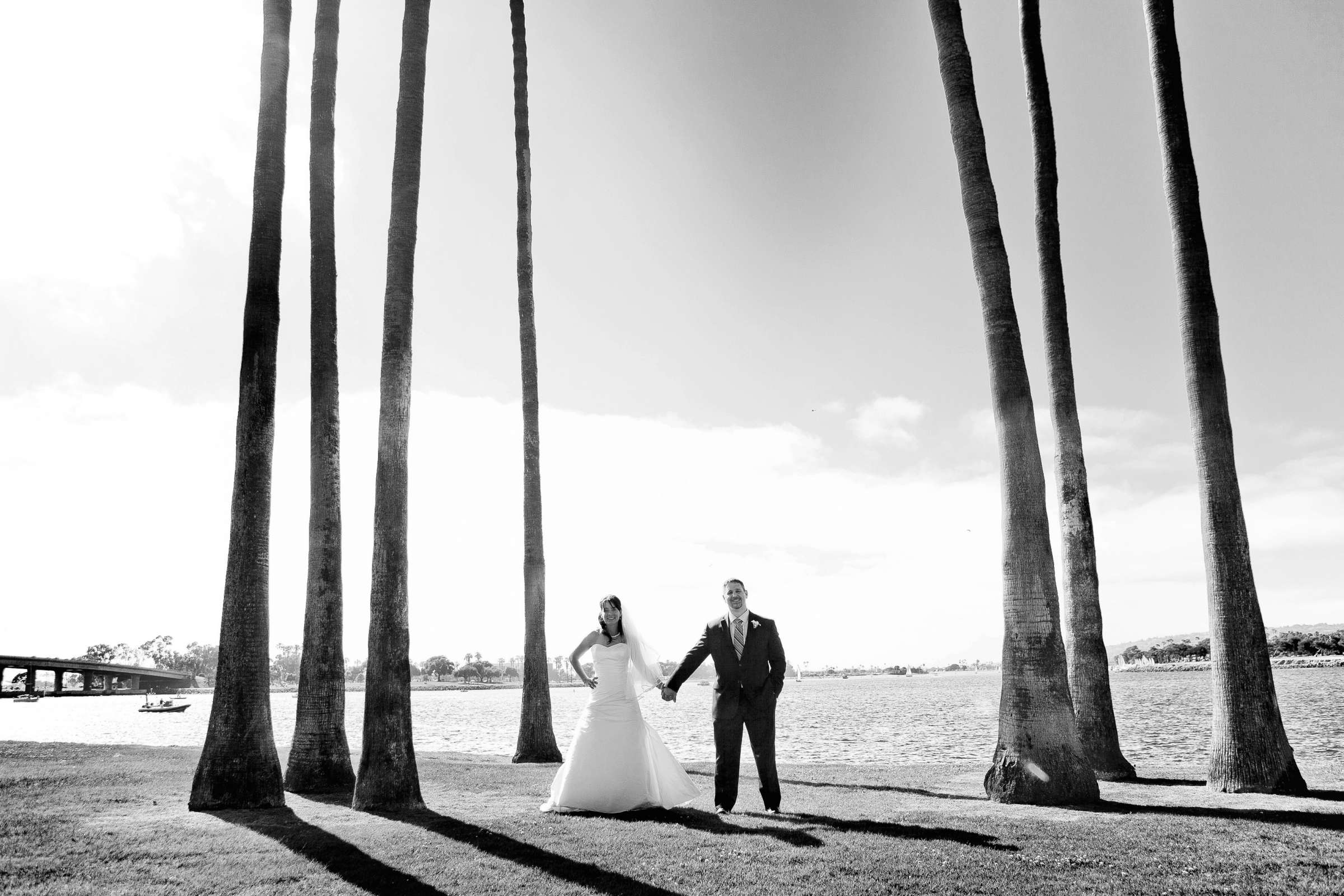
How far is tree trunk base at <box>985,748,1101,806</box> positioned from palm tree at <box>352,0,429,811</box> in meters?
7.72

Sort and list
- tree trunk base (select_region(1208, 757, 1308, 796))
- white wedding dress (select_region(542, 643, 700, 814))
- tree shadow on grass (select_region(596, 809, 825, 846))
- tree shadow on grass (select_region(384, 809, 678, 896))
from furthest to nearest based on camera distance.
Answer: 1. tree trunk base (select_region(1208, 757, 1308, 796))
2. white wedding dress (select_region(542, 643, 700, 814))
3. tree shadow on grass (select_region(596, 809, 825, 846))
4. tree shadow on grass (select_region(384, 809, 678, 896))

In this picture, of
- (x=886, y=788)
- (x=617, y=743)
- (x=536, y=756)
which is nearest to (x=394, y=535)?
(x=617, y=743)

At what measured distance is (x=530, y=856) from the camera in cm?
781

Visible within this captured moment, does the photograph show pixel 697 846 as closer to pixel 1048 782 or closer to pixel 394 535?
pixel 1048 782

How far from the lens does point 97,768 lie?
1578cm

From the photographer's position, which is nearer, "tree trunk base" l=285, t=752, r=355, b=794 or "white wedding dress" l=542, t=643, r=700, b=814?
"white wedding dress" l=542, t=643, r=700, b=814

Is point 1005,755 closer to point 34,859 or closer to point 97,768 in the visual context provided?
point 34,859

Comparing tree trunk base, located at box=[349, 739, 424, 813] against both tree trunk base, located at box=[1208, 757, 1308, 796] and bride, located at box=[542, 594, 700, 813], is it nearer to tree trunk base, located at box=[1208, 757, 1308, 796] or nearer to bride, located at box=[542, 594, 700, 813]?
bride, located at box=[542, 594, 700, 813]

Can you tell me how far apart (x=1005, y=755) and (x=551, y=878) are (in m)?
6.74

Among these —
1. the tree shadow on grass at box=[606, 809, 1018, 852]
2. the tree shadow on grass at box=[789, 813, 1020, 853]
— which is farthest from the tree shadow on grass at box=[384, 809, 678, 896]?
the tree shadow on grass at box=[789, 813, 1020, 853]

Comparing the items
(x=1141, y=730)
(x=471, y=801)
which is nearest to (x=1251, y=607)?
(x=471, y=801)

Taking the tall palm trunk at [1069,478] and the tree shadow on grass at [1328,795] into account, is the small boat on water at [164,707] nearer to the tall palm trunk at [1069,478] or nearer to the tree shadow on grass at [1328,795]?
the tall palm trunk at [1069,478]

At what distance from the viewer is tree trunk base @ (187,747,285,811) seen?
1136 cm

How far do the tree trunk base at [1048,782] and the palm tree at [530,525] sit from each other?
1059 cm
